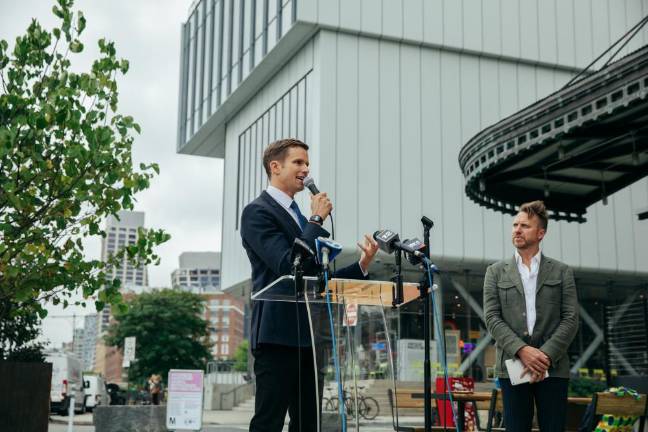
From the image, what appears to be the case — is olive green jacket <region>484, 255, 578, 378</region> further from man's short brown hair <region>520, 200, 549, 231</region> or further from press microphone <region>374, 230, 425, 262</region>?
press microphone <region>374, 230, 425, 262</region>

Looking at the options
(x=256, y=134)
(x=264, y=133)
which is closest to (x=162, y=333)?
(x=256, y=134)

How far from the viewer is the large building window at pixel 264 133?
33875mm

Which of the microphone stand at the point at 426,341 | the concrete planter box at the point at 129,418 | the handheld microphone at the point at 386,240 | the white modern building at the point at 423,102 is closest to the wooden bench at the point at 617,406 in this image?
the microphone stand at the point at 426,341

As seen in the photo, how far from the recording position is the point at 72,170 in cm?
920

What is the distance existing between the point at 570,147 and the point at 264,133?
71.5ft

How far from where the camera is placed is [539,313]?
5.54 m

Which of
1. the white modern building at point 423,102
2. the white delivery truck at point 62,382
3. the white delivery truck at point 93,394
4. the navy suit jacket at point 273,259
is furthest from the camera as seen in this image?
the white delivery truck at point 93,394

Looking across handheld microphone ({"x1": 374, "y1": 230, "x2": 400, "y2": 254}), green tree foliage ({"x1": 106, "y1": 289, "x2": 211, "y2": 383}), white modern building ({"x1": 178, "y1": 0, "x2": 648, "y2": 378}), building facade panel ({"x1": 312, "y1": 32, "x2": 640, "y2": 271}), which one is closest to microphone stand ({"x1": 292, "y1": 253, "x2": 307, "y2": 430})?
handheld microphone ({"x1": 374, "y1": 230, "x2": 400, "y2": 254})

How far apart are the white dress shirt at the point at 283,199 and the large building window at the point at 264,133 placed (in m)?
28.6

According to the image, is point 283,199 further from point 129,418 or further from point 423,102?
point 423,102

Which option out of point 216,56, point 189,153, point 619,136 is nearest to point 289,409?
point 619,136

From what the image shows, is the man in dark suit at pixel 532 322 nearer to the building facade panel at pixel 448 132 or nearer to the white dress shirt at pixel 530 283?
the white dress shirt at pixel 530 283

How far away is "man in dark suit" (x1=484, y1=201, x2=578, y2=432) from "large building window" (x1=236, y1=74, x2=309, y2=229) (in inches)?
1089

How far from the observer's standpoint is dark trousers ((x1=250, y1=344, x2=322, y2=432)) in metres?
4.13
